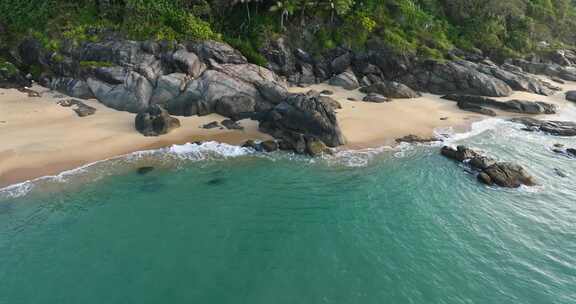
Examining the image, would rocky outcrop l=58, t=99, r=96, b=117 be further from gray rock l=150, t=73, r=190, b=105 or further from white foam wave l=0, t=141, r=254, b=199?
white foam wave l=0, t=141, r=254, b=199

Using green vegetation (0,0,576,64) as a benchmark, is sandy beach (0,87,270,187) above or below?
below

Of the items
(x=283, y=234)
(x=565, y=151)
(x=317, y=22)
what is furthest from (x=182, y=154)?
(x=565, y=151)

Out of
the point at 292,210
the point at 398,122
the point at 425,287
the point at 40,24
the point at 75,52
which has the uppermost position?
the point at 40,24

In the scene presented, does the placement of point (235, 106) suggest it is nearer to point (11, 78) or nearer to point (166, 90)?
point (166, 90)

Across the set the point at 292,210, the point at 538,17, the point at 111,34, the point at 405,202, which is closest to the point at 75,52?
the point at 111,34

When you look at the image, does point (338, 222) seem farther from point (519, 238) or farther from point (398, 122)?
point (398, 122)

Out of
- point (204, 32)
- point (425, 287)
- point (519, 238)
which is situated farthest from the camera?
point (204, 32)

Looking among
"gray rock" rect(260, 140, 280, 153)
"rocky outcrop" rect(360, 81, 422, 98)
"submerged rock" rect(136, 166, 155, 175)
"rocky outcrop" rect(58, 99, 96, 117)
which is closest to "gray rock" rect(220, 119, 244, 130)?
"gray rock" rect(260, 140, 280, 153)
